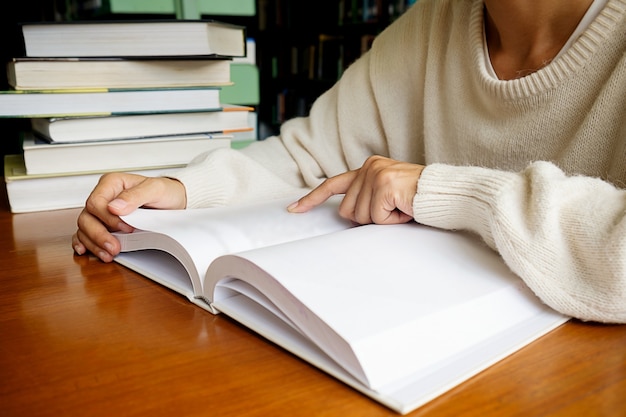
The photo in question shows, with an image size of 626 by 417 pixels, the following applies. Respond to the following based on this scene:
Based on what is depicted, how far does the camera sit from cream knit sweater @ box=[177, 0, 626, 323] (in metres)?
0.46

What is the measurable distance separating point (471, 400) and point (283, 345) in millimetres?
140

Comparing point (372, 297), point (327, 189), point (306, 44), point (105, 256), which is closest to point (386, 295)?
point (372, 297)

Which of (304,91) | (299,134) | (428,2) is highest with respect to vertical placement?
(428,2)

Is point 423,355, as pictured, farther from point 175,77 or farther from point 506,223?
point 175,77

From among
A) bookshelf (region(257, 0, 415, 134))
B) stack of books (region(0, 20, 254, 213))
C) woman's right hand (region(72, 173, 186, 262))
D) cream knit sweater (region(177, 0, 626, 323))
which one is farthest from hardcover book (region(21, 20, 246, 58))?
bookshelf (region(257, 0, 415, 134))

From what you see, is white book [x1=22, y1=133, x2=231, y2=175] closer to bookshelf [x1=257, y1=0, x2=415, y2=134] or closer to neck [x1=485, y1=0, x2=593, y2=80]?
neck [x1=485, y1=0, x2=593, y2=80]

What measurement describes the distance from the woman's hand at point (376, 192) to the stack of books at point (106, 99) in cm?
43

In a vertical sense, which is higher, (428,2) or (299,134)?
(428,2)

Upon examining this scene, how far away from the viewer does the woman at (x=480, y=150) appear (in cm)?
47

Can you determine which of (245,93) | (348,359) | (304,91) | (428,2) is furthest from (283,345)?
(304,91)

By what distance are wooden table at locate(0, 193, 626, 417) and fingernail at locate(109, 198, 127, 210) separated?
0.12 meters

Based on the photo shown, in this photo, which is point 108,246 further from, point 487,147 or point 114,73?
point 487,147

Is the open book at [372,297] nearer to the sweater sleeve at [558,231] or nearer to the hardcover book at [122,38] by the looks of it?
the sweater sleeve at [558,231]

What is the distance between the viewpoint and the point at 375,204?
591mm
